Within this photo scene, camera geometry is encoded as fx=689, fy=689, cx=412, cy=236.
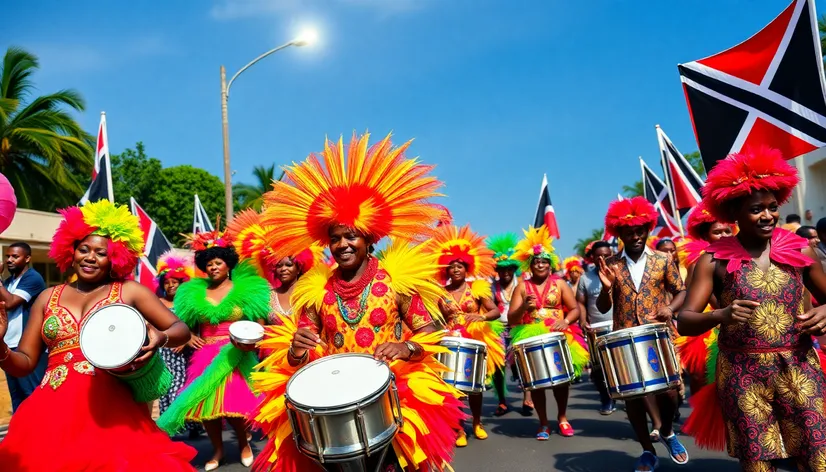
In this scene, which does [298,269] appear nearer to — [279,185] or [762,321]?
Result: [279,185]

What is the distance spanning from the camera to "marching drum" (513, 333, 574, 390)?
7223mm

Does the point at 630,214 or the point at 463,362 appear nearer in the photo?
the point at 630,214

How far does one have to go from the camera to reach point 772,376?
371cm

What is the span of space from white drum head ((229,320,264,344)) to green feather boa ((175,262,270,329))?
0.25 meters

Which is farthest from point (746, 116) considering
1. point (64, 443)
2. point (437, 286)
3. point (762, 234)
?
point (64, 443)

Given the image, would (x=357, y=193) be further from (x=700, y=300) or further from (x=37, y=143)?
(x=37, y=143)

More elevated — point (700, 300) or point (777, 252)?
point (777, 252)

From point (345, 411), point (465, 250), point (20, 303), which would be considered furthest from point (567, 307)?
point (20, 303)

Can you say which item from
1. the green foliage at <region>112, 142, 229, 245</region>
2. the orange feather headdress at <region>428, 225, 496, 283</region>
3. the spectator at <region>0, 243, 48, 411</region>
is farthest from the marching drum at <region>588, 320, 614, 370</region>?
the green foliage at <region>112, 142, 229, 245</region>

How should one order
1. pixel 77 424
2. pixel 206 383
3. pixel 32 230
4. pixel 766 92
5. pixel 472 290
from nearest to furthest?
pixel 77 424 < pixel 766 92 < pixel 206 383 < pixel 472 290 < pixel 32 230

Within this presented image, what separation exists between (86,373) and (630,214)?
4.64m

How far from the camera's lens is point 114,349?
3621 millimetres

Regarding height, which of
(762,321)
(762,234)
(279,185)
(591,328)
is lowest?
(591,328)

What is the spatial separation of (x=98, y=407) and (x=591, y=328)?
6068 millimetres
